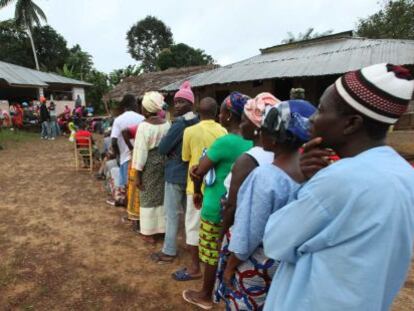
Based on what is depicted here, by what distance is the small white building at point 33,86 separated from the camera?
16297 millimetres

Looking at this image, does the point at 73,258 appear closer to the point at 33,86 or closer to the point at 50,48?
the point at 33,86

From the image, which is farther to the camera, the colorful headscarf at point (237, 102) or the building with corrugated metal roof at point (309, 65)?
the building with corrugated metal roof at point (309, 65)

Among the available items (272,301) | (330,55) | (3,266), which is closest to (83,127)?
(330,55)

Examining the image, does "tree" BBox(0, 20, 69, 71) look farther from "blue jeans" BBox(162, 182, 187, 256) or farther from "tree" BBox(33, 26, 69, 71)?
"blue jeans" BBox(162, 182, 187, 256)

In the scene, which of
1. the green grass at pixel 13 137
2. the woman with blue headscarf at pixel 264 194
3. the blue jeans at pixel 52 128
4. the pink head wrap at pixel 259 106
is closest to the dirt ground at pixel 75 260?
the woman with blue headscarf at pixel 264 194

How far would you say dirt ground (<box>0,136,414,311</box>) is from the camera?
9.13 feet

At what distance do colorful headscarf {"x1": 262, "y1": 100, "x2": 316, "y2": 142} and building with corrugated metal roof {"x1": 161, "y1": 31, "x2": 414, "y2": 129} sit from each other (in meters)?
7.04

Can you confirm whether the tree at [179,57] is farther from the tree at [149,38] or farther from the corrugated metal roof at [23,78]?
the corrugated metal roof at [23,78]


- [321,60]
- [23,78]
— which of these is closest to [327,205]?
[321,60]

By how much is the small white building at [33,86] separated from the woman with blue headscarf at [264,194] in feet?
55.6

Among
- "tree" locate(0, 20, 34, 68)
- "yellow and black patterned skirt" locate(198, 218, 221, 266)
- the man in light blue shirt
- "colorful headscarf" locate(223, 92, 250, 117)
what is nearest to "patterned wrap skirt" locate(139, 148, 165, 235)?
"yellow and black patterned skirt" locate(198, 218, 221, 266)

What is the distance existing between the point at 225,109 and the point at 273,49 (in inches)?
498

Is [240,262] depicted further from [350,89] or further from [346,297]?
[350,89]

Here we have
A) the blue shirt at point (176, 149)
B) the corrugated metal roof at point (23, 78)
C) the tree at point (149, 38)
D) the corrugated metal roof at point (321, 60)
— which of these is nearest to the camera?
the blue shirt at point (176, 149)
